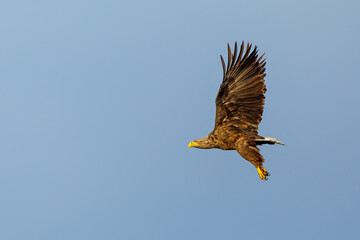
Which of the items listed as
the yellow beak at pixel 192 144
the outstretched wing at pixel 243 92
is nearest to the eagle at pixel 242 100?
the outstretched wing at pixel 243 92

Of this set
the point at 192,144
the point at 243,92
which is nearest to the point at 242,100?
the point at 243,92

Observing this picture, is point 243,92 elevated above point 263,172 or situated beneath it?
elevated above

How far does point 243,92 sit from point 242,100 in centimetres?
20

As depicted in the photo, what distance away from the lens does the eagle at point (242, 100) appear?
15.9 m

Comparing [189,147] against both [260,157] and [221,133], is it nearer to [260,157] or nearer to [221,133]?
[221,133]

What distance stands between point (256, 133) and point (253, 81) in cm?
129

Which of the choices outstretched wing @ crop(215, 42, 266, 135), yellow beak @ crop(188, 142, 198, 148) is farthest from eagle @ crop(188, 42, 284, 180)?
yellow beak @ crop(188, 142, 198, 148)

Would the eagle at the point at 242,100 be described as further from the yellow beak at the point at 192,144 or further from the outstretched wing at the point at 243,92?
the yellow beak at the point at 192,144

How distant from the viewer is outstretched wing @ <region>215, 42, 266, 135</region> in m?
15.9

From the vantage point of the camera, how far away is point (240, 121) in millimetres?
16062

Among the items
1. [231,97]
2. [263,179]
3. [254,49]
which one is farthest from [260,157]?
[254,49]

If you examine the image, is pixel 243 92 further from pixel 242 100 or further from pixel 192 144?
pixel 192 144

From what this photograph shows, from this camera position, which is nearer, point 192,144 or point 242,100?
point 242,100

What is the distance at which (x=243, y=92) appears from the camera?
15.9 metres
